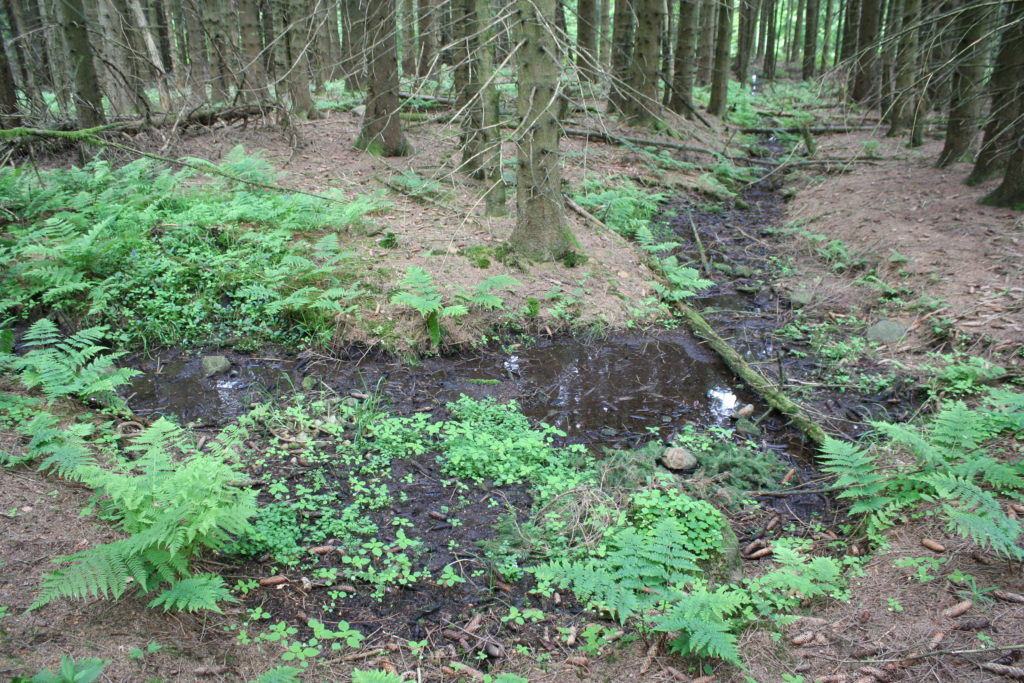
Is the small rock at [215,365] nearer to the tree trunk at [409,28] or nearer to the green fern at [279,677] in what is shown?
the tree trunk at [409,28]

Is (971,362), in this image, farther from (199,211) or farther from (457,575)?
(199,211)

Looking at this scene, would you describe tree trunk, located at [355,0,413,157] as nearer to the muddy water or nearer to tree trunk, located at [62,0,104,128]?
tree trunk, located at [62,0,104,128]

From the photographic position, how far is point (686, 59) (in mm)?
15883

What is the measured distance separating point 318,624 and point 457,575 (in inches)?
36.6

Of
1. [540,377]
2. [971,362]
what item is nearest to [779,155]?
[971,362]

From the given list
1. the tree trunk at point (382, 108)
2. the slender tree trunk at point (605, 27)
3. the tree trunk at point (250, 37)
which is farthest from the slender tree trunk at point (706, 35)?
the tree trunk at point (250, 37)

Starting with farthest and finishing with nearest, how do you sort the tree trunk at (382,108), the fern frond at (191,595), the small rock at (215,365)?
the tree trunk at (382,108), the small rock at (215,365), the fern frond at (191,595)

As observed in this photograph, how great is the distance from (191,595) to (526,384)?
385 centimetres

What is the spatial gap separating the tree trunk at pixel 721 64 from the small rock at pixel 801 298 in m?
11.7

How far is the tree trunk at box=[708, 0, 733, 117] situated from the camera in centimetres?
1747

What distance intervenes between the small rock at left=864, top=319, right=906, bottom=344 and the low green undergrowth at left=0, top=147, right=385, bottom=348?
233 inches

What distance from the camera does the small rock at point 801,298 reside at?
819 cm

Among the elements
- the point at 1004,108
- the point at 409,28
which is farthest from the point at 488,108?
the point at 1004,108

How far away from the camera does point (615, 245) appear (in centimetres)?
910
